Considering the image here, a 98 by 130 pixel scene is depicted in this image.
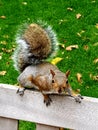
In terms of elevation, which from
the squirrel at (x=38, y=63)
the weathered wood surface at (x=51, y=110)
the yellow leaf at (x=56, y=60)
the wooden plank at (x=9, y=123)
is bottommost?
the yellow leaf at (x=56, y=60)

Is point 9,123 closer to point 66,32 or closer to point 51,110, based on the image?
point 51,110

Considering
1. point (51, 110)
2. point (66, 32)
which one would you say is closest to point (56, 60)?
point (66, 32)

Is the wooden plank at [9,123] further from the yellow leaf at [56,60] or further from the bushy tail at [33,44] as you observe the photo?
the yellow leaf at [56,60]

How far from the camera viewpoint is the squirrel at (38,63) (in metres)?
2.43

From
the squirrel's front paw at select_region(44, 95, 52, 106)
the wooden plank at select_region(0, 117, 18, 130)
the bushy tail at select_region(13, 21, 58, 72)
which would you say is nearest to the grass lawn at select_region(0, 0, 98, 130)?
the bushy tail at select_region(13, 21, 58, 72)

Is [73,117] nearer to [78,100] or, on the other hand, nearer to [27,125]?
[78,100]

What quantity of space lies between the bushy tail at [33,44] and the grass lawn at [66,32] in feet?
4.14

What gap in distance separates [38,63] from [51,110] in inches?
17.4

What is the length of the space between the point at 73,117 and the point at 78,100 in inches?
4.1

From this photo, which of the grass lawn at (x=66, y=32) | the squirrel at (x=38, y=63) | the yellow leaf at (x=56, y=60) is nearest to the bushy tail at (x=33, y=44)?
the squirrel at (x=38, y=63)

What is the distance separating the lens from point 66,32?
597 centimetres

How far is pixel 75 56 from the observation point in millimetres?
5301

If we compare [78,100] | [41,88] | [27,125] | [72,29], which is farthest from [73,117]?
[72,29]

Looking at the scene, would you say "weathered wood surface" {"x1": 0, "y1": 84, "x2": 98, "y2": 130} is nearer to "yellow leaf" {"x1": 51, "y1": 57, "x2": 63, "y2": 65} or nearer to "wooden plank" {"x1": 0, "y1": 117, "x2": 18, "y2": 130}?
"wooden plank" {"x1": 0, "y1": 117, "x2": 18, "y2": 130}
